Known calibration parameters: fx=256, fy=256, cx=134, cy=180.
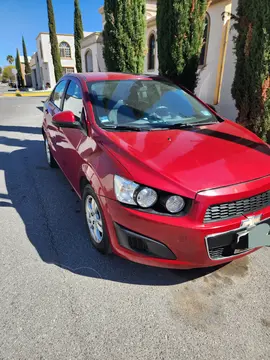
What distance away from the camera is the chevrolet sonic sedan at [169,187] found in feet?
5.94

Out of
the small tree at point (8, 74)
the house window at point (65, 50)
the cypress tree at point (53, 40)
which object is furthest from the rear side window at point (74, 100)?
the small tree at point (8, 74)

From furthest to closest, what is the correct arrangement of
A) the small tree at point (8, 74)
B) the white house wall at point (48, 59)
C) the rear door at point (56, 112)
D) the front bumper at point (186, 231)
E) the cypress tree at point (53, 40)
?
the small tree at point (8, 74) → the white house wall at point (48, 59) → the cypress tree at point (53, 40) → the rear door at point (56, 112) → the front bumper at point (186, 231)

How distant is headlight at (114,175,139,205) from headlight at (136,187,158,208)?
0.05 metres

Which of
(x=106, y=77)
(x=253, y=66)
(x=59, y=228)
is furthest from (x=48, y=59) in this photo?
(x=59, y=228)

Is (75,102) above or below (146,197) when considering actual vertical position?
above

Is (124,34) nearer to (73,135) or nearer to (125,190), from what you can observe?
(73,135)

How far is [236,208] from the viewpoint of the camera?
6.18 feet

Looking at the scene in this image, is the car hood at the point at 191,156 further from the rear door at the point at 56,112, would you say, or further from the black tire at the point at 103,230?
the rear door at the point at 56,112

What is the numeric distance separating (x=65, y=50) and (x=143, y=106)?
140 ft

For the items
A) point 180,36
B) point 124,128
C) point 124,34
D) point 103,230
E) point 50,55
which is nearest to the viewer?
point 103,230

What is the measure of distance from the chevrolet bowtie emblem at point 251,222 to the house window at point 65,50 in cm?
4386

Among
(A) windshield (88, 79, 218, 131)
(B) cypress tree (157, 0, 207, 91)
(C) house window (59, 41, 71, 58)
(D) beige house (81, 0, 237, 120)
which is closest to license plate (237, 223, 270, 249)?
(A) windshield (88, 79, 218, 131)

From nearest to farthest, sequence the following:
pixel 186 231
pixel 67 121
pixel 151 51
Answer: pixel 186 231
pixel 67 121
pixel 151 51

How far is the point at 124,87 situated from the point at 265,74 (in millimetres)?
2610
